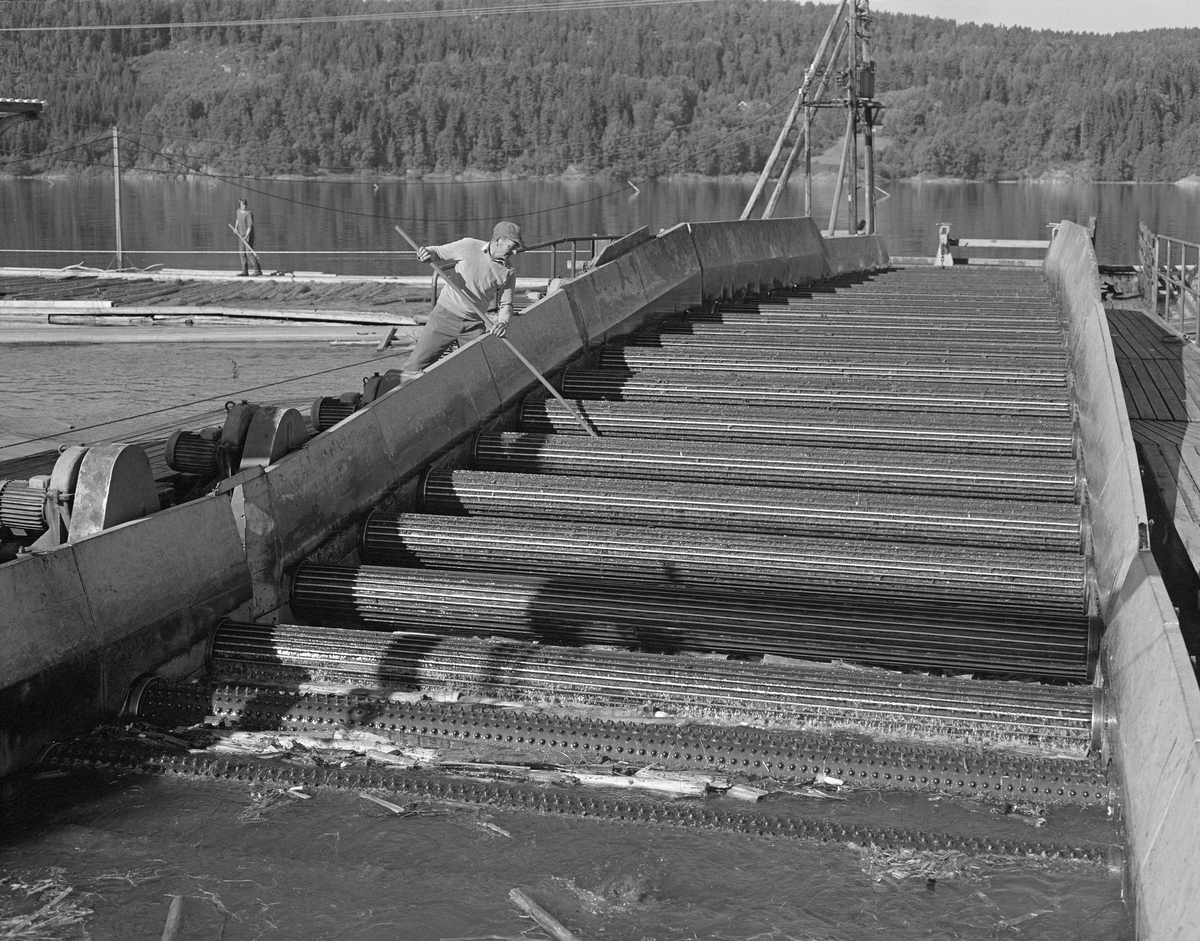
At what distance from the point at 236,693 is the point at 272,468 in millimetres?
1567

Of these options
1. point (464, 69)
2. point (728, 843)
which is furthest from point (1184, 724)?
point (464, 69)

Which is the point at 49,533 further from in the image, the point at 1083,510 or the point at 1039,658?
the point at 1083,510

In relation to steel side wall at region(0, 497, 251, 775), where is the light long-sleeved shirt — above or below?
above

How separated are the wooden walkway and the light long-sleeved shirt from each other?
5030mm

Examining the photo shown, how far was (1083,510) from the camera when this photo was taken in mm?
8453

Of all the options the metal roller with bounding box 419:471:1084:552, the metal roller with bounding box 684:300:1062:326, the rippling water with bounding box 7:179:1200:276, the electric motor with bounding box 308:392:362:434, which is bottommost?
the metal roller with bounding box 419:471:1084:552

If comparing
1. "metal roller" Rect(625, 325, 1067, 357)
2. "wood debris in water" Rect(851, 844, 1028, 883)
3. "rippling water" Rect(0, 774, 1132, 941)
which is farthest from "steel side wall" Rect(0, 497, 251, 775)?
"metal roller" Rect(625, 325, 1067, 357)

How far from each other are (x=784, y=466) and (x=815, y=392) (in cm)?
173

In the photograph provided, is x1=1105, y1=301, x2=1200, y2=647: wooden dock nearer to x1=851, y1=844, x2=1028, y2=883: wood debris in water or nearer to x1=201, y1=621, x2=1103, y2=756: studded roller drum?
x1=201, y1=621, x2=1103, y2=756: studded roller drum

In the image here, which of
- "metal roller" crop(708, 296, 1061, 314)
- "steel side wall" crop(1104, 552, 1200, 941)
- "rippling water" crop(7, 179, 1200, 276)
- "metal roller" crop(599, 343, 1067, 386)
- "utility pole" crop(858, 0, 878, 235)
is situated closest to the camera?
"steel side wall" crop(1104, 552, 1200, 941)

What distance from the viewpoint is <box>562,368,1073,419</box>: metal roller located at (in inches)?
415

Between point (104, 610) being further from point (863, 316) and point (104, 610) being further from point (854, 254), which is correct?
point (854, 254)

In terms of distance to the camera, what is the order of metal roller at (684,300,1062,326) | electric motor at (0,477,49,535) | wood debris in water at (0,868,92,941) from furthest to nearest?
metal roller at (684,300,1062,326)
electric motor at (0,477,49,535)
wood debris in water at (0,868,92,941)

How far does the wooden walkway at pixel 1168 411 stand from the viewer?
29.7ft
